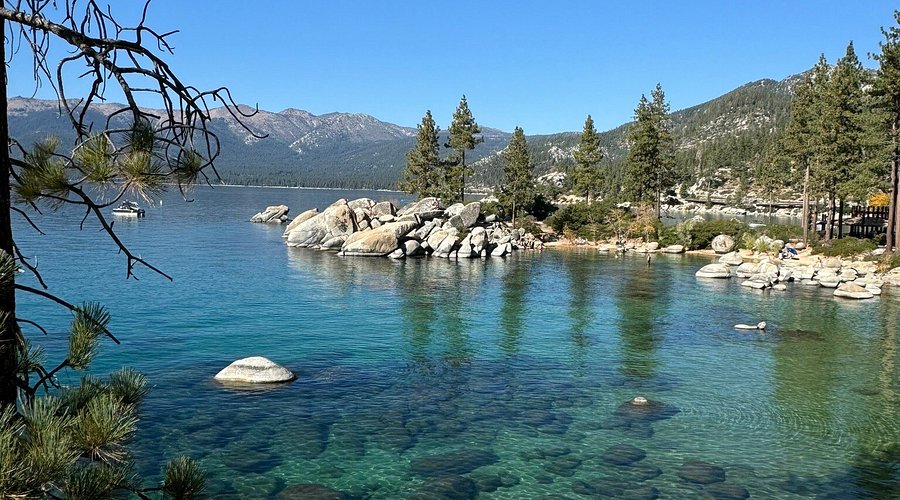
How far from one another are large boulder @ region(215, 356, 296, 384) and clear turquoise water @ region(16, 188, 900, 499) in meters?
0.58

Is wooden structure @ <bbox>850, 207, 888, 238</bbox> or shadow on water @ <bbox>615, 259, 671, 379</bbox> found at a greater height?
wooden structure @ <bbox>850, 207, 888, 238</bbox>

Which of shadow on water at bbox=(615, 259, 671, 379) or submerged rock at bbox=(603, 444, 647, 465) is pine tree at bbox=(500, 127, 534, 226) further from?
submerged rock at bbox=(603, 444, 647, 465)

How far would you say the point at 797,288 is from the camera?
44156mm

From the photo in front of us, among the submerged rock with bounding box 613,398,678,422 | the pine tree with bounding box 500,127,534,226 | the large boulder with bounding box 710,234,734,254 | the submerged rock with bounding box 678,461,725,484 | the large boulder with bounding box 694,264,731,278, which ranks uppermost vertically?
the pine tree with bounding box 500,127,534,226

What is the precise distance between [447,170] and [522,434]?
226 ft

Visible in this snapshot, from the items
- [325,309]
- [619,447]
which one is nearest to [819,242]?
[325,309]

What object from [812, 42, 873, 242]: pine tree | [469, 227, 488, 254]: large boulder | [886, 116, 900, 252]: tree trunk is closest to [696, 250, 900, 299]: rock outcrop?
[886, 116, 900, 252]: tree trunk

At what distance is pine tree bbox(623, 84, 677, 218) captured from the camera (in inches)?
3255

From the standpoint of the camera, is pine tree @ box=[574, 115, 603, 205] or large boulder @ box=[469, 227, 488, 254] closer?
large boulder @ box=[469, 227, 488, 254]

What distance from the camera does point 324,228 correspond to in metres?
68.6

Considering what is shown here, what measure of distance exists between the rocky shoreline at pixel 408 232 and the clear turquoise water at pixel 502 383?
53.4 feet

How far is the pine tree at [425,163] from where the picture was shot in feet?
272

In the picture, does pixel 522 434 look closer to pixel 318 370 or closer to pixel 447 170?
pixel 318 370

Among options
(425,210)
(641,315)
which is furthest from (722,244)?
(641,315)
